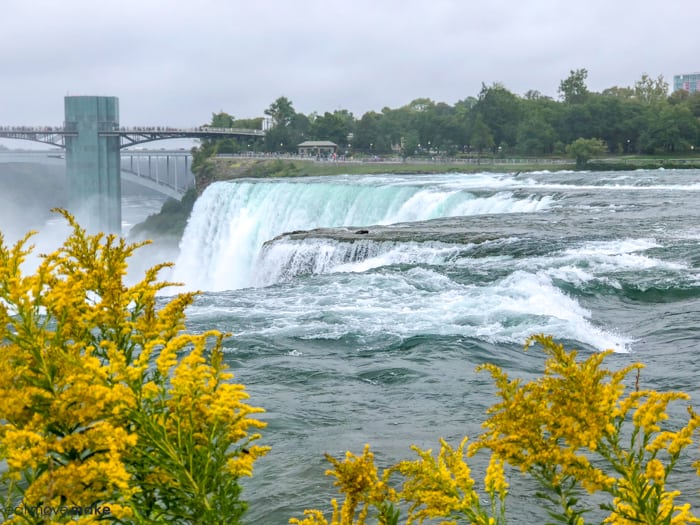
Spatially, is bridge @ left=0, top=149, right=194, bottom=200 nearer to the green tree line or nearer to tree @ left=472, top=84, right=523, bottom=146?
the green tree line

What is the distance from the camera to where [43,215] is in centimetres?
11150

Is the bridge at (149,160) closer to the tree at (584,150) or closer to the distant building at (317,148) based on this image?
the distant building at (317,148)

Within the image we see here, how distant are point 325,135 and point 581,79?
33.4 meters

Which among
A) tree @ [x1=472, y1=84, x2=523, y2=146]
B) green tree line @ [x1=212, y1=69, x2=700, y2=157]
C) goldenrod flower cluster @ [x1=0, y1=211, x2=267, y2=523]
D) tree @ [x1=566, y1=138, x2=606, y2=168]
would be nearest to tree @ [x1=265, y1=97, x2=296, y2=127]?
green tree line @ [x1=212, y1=69, x2=700, y2=157]

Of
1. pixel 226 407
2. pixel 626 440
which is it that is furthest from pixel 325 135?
pixel 226 407

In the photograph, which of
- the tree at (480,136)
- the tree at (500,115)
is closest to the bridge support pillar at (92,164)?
the tree at (480,136)

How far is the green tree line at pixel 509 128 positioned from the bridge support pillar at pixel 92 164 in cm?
2335

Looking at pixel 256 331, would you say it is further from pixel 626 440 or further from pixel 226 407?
pixel 226 407

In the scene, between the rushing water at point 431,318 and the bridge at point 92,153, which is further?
the bridge at point 92,153

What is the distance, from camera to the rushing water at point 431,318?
12258mm

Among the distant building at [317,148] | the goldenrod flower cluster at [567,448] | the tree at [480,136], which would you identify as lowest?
the goldenrod flower cluster at [567,448]

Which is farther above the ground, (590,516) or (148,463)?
(148,463)

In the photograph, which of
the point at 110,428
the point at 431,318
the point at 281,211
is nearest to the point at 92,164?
the point at 281,211

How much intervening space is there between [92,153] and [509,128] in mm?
39830
